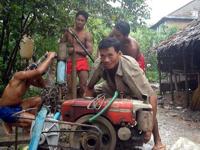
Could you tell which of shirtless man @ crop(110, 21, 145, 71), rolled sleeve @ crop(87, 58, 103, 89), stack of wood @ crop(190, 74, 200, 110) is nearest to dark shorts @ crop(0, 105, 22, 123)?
rolled sleeve @ crop(87, 58, 103, 89)

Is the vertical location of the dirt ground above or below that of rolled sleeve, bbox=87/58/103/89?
below

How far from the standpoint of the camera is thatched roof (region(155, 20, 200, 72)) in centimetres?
1152

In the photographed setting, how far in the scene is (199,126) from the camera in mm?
8734

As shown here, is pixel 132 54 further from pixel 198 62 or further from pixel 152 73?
pixel 152 73

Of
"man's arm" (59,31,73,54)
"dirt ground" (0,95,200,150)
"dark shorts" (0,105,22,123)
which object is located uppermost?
"man's arm" (59,31,73,54)

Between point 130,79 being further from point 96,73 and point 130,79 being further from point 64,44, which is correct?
point 64,44

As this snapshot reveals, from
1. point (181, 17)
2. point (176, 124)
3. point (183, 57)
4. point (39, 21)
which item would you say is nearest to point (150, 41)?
point (181, 17)

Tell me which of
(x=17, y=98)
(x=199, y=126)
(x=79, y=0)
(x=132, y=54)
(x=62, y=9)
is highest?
(x=79, y=0)

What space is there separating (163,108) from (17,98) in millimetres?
8041

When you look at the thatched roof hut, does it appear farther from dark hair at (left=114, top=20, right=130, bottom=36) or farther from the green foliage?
the green foliage

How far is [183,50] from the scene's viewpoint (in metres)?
12.7

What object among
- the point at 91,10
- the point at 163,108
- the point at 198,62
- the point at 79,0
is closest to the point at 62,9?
the point at 79,0

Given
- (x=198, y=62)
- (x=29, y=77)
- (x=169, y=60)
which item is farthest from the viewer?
(x=169, y=60)

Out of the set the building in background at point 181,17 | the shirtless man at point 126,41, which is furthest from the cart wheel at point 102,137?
the building in background at point 181,17
